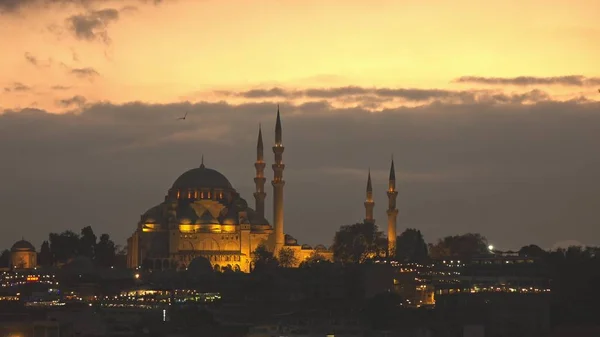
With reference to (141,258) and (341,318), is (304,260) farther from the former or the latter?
(341,318)

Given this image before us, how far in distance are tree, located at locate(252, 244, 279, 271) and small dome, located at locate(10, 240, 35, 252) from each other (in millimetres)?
21789

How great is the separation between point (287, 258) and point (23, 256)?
25682 mm

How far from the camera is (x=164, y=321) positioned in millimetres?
118062

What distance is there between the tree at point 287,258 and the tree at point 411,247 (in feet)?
29.9

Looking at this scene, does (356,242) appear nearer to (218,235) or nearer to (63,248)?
(218,235)

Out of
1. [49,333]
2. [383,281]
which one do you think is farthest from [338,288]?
[49,333]

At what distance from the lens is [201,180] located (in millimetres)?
167250

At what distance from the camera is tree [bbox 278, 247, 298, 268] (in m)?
155

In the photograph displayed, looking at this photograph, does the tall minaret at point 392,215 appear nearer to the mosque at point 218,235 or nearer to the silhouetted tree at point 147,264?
the mosque at point 218,235

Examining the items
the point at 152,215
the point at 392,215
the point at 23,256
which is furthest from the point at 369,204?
the point at 23,256

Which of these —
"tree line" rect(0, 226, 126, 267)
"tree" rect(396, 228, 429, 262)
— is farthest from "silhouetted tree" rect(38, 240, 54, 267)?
"tree" rect(396, 228, 429, 262)

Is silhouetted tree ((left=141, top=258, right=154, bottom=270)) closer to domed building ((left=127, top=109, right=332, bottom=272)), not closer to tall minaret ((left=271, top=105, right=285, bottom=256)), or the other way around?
domed building ((left=127, top=109, right=332, bottom=272))

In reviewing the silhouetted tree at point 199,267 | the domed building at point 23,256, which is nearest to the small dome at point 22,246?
the domed building at point 23,256

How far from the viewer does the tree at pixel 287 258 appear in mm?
154625
